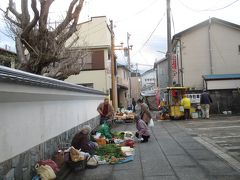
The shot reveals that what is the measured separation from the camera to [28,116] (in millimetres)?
7691

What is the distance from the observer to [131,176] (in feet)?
28.8

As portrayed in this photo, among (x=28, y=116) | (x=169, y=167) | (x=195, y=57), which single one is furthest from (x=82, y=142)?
(x=195, y=57)

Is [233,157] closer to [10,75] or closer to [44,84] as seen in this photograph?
[44,84]

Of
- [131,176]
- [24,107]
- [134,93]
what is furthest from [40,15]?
[134,93]

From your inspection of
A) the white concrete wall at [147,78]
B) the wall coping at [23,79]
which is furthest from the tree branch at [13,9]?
the white concrete wall at [147,78]

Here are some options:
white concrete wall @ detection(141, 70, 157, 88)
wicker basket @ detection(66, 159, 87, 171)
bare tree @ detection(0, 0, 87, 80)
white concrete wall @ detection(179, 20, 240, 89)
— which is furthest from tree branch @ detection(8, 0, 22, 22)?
white concrete wall @ detection(141, 70, 157, 88)

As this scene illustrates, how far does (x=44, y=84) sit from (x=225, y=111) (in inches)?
884

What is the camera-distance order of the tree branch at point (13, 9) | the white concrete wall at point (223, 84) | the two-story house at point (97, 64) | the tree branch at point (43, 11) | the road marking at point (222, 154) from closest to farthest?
the road marking at point (222, 154), the tree branch at point (43, 11), the tree branch at point (13, 9), the white concrete wall at point (223, 84), the two-story house at point (97, 64)

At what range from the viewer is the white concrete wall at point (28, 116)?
6285 millimetres

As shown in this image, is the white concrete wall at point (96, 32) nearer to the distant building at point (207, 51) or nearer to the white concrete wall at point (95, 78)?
the white concrete wall at point (95, 78)

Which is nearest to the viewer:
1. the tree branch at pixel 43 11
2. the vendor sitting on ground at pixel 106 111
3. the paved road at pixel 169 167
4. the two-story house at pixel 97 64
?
the paved road at pixel 169 167

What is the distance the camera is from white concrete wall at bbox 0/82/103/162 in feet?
20.6

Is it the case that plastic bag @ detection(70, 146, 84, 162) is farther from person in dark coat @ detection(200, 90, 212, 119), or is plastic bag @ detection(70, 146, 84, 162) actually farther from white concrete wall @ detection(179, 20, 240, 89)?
white concrete wall @ detection(179, 20, 240, 89)

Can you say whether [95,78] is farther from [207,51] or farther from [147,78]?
[147,78]
